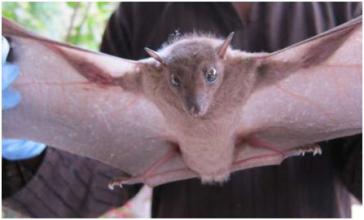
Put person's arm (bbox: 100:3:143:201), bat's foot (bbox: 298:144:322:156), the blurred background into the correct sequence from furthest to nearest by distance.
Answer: the blurred background → person's arm (bbox: 100:3:143:201) → bat's foot (bbox: 298:144:322:156)

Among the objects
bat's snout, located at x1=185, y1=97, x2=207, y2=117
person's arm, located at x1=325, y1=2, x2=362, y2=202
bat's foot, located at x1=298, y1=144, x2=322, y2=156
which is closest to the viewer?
bat's snout, located at x1=185, y1=97, x2=207, y2=117

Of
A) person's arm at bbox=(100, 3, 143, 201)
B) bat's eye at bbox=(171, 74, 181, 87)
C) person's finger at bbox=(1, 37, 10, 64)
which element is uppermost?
person's arm at bbox=(100, 3, 143, 201)

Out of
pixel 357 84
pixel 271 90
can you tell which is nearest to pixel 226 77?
pixel 271 90

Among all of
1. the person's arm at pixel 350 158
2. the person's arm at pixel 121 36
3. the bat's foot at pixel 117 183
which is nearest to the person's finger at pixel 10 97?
the bat's foot at pixel 117 183

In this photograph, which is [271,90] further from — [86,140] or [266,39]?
[86,140]

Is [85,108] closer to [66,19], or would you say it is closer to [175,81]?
[175,81]

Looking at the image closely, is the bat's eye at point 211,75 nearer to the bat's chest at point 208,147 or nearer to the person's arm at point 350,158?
the bat's chest at point 208,147

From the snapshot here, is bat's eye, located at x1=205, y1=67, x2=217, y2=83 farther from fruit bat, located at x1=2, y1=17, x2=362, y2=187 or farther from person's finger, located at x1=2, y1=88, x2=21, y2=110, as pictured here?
person's finger, located at x1=2, y1=88, x2=21, y2=110

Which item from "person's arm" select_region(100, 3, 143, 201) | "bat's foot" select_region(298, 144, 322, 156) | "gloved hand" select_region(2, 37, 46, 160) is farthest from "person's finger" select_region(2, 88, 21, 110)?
"bat's foot" select_region(298, 144, 322, 156)

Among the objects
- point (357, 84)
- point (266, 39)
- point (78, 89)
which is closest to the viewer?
point (357, 84)
